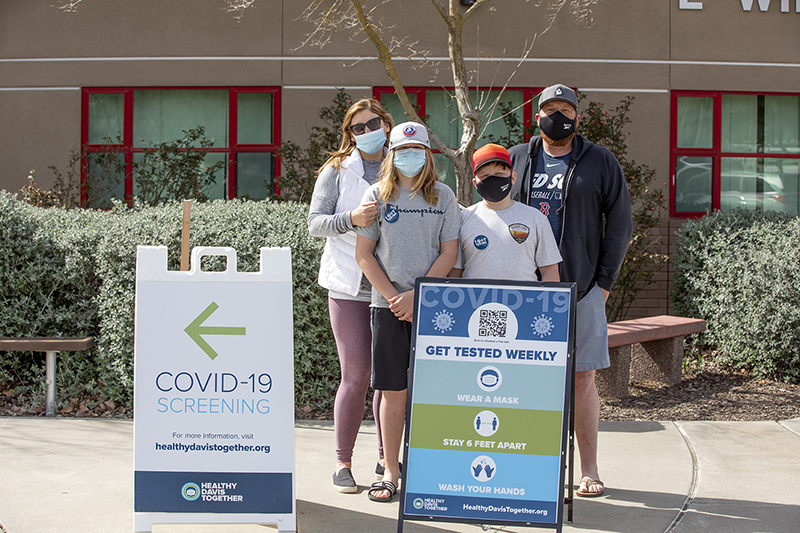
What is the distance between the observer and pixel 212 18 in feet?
32.4

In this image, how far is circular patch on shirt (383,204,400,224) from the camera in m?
3.53

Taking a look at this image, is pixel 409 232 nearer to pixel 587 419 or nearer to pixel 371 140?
pixel 371 140

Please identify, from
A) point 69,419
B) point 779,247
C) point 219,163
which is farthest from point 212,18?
point 779,247

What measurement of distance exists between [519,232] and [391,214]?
0.63 metres

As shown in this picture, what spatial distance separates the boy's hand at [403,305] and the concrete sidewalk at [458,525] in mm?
1012

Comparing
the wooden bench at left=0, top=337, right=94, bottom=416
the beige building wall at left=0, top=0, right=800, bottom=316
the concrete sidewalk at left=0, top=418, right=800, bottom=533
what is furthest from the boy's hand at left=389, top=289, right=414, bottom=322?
the beige building wall at left=0, top=0, right=800, bottom=316

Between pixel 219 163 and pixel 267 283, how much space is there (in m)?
7.19

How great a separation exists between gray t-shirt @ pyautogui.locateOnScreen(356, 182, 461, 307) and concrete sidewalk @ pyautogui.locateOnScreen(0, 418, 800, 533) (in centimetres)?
121

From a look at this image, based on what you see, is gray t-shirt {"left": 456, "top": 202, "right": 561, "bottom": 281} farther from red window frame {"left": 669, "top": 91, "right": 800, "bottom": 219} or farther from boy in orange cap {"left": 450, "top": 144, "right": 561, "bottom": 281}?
red window frame {"left": 669, "top": 91, "right": 800, "bottom": 219}

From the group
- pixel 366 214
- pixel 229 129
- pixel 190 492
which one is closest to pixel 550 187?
pixel 366 214

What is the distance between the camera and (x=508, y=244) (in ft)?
11.4

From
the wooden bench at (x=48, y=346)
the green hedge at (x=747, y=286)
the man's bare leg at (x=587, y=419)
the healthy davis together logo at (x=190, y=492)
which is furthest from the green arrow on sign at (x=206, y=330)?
the green hedge at (x=747, y=286)

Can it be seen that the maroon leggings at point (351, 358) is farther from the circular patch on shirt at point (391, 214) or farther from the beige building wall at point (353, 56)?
the beige building wall at point (353, 56)

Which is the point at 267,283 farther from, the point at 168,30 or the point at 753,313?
the point at 168,30
